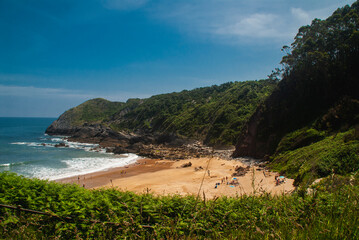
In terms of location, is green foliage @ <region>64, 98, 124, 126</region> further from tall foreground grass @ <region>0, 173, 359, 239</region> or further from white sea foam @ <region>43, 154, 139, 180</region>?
tall foreground grass @ <region>0, 173, 359, 239</region>

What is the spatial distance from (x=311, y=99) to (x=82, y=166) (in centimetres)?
3488

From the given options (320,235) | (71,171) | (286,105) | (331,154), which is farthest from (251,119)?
(320,235)

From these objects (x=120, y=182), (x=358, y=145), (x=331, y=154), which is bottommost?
(x=120, y=182)

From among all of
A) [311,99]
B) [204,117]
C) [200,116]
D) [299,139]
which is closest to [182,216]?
[299,139]

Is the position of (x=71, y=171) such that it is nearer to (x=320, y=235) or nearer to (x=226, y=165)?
(x=226, y=165)

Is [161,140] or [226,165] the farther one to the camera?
[161,140]

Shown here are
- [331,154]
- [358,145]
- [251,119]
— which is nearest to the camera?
[358,145]

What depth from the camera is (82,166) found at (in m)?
30.2

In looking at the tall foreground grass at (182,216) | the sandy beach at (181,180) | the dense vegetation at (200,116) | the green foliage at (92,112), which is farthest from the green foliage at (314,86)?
the green foliage at (92,112)

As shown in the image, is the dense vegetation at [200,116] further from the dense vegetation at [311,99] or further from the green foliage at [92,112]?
the dense vegetation at [311,99]

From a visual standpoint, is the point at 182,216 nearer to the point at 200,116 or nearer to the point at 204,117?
the point at 204,117

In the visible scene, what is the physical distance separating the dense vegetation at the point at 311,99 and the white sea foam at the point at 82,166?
69.3 ft

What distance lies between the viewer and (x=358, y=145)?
11.1 meters

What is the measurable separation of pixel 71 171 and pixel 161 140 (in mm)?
28661
